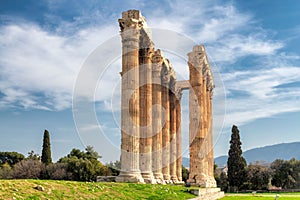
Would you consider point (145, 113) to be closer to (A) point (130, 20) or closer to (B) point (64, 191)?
(A) point (130, 20)

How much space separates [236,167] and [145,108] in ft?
142

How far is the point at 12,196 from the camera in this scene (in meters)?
10.8

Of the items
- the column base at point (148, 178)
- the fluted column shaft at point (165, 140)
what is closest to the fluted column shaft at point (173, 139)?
the fluted column shaft at point (165, 140)

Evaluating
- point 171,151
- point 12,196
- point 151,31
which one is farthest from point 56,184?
point 171,151

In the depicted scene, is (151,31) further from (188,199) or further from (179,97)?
(179,97)

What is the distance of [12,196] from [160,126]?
25250mm

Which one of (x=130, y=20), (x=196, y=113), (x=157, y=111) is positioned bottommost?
(x=157, y=111)

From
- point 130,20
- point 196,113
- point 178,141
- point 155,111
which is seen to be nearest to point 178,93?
point 178,141

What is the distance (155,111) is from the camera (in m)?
35.8

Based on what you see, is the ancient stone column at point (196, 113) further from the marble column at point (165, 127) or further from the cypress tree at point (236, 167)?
the cypress tree at point (236, 167)

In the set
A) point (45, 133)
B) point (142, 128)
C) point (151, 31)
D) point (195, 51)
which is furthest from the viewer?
point (45, 133)

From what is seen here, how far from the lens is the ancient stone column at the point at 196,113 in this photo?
3681 cm

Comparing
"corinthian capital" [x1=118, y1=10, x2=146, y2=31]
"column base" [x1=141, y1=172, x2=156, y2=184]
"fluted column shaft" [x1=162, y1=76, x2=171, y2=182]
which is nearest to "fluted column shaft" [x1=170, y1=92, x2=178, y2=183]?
"fluted column shaft" [x1=162, y1=76, x2=171, y2=182]

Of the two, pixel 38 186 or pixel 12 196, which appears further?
pixel 38 186
